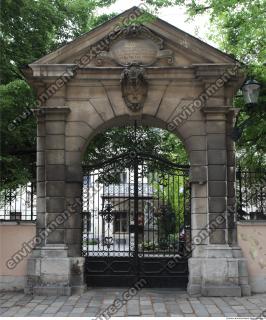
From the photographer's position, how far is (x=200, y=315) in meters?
8.38

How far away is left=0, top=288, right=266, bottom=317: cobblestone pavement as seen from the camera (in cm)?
855

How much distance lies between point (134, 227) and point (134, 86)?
325 cm

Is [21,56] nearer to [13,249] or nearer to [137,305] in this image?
[13,249]

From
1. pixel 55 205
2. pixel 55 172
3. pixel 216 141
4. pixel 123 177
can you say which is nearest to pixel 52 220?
pixel 55 205

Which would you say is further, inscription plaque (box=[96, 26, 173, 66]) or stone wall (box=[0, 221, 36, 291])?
inscription plaque (box=[96, 26, 173, 66])

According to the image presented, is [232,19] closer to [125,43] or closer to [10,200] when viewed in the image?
[125,43]

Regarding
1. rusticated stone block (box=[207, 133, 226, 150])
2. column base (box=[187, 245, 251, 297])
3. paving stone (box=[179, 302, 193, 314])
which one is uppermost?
rusticated stone block (box=[207, 133, 226, 150])

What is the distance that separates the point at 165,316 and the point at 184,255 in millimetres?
3095

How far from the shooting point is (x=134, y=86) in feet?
35.9

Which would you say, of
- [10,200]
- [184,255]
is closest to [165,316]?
[184,255]

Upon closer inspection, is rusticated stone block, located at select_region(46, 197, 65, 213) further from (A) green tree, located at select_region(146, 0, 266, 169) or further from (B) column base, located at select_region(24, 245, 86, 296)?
(A) green tree, located at select_region(146, 0, 266, 169)

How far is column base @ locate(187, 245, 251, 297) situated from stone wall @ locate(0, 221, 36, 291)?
147 inches

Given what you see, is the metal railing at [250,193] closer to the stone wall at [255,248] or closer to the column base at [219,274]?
the stone wall at [255,248]

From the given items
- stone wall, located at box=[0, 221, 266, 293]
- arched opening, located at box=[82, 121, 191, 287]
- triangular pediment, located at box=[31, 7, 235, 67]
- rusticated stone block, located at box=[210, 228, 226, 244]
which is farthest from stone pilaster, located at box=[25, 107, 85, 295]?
rusticated stone block, located at box=[210, 228, 226, 244]
